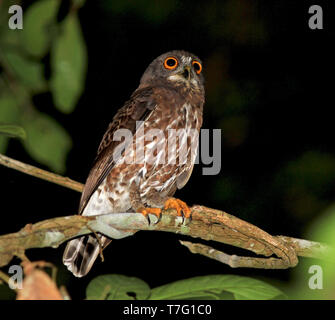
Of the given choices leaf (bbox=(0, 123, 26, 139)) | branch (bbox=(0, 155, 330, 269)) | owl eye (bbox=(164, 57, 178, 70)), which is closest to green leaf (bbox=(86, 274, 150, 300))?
branch (bbox=(0, 155, 330, 269))

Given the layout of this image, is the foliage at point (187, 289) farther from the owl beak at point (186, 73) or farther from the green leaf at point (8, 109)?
the owl beak at point (186, 73)

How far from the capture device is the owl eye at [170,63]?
493 centimetres

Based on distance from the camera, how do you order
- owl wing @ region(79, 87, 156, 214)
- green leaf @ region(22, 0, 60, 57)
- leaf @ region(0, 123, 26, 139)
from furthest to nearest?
1. owl wing @ region(79, 87, 156, 214)
2. green leaf @ region(22, 0, 60, 57)
3. leaf @ region(0, 123, 26, 139)

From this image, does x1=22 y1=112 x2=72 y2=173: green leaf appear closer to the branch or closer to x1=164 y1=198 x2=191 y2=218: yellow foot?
the branch

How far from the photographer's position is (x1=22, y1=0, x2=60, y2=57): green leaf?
304 centimetres

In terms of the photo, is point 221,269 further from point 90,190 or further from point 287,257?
point 287,257

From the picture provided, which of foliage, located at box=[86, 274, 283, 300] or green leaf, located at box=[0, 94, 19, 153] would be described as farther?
green leaf, located at box=[0, 94, 19, 153]

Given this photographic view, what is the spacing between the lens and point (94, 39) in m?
6.78

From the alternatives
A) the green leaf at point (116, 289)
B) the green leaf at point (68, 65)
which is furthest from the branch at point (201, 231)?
the green leaf at point (116, 289)

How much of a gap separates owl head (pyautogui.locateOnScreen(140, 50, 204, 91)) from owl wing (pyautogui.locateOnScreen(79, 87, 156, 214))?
488 mm

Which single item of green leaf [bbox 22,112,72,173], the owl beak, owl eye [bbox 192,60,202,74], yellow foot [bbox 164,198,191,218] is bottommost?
yellow foot [bbox 164,198,191,218]

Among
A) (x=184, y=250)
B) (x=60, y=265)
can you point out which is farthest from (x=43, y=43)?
(x=184, y=250)

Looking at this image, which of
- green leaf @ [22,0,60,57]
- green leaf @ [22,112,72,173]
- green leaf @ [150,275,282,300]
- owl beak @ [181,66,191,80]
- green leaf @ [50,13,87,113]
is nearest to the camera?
green leaf @ [150,275,282,300]

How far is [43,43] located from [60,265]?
268 centimetres
